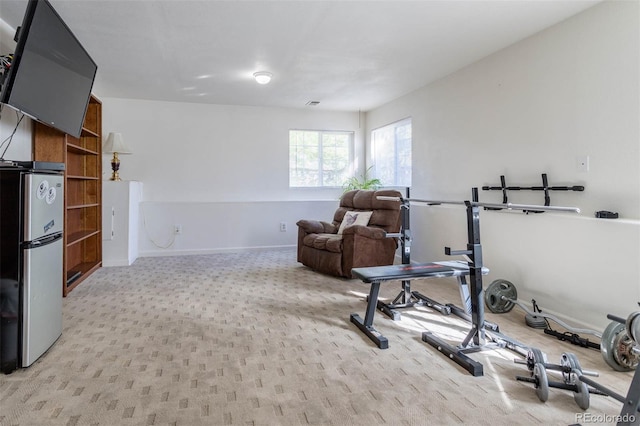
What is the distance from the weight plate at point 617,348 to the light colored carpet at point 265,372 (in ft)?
0.21

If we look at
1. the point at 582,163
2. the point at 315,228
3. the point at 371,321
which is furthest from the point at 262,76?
the point at 582,163

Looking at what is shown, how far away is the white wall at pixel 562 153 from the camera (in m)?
2.54

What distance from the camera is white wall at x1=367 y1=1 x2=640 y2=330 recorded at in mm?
2535

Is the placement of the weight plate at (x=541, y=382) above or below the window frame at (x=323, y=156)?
below

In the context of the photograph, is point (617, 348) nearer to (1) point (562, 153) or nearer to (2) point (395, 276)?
(2) point (395, 276)

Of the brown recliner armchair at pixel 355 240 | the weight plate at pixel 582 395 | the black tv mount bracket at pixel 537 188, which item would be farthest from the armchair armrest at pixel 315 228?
the weight plate at pixel 582 395

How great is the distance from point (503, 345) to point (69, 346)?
2689mm

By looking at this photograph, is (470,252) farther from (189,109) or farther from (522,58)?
(189,109)

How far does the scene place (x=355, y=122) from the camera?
21.6 feet

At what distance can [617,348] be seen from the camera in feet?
6.72

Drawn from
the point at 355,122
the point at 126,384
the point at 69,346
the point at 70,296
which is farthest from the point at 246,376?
the point at 355,122

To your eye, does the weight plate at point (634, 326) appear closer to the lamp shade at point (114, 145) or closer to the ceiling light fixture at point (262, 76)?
the ceiling light fixture at point (262, 76)

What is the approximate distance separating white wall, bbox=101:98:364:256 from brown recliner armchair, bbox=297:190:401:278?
4.66ft

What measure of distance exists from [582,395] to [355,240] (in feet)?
8.37
